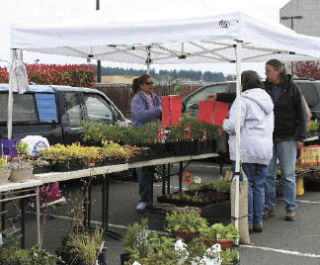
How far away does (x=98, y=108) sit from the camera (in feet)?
31.4

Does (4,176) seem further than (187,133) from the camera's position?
No

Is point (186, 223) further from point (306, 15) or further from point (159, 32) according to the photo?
point (306, 15)

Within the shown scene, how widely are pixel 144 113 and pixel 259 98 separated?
5.92ft

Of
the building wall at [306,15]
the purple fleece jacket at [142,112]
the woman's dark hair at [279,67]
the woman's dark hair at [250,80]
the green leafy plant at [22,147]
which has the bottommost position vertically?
the green leafy plant at [22,147]

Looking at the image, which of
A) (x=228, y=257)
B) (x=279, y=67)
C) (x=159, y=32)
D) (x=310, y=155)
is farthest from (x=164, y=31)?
(x=310, y=155)

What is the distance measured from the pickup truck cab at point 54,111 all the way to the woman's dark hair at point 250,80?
2.82 metres

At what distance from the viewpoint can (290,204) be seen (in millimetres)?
7203

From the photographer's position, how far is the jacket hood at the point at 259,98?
6.25 meters

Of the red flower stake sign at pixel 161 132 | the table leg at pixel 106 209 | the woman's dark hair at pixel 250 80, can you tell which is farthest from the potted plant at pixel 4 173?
the woman's dark hair at pixel 250 80

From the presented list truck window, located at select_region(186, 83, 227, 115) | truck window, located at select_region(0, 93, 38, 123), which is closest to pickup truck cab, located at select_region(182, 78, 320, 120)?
truck window, located at select_region(186, 83, 227, 115)

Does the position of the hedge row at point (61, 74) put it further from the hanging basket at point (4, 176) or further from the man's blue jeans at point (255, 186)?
the hanging basket at point (4, 176)

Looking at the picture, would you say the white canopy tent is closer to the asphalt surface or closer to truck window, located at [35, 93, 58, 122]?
the asphalt surface

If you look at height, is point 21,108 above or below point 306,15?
below

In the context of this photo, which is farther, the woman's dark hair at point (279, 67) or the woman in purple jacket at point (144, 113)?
the woman in purple jacket at point (144, 113)
